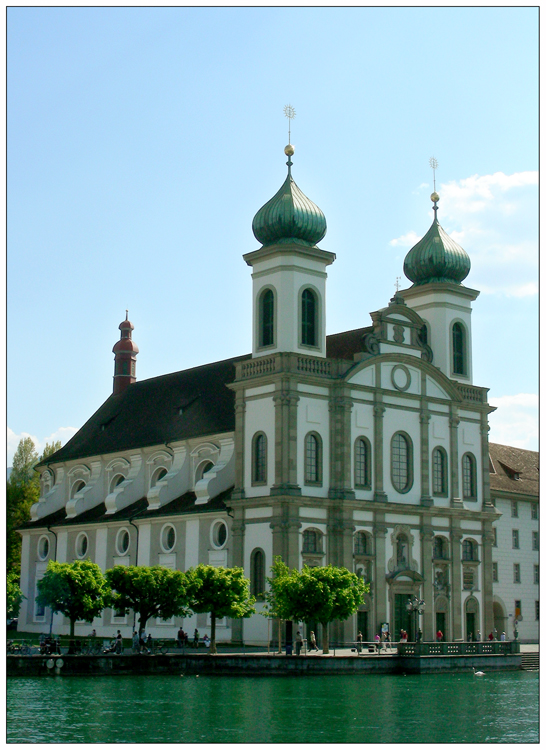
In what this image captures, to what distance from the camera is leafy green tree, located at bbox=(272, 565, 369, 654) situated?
55625 millimetres

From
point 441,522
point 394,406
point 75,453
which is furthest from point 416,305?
point 75,453

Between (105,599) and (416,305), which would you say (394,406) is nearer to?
(416,305)

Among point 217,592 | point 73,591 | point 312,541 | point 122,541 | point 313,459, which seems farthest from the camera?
point 122,541

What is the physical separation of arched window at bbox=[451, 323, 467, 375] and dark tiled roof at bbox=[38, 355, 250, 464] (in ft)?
42.7

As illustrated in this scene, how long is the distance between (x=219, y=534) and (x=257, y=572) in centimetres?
448

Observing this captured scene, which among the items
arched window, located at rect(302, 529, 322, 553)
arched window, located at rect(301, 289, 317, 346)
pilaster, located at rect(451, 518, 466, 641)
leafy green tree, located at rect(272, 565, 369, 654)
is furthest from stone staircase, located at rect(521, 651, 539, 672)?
arched window, located at rect(301, 289, 317, 346)

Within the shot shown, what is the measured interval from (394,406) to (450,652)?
15346 mm

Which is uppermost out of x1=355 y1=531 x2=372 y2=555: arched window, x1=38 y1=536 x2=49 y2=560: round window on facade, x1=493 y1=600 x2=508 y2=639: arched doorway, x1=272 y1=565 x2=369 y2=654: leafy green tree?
x1=355 y1=531 x2=372 y2=555: arched window

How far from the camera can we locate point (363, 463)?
66.4 m

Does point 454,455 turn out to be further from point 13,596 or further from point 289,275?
point 13,596

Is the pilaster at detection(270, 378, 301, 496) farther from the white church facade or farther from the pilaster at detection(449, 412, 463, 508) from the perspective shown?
the pilaster at detection(449, 412, 463, 508)

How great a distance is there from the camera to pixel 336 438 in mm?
64938

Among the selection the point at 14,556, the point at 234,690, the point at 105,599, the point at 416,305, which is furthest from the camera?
the point at 14,556

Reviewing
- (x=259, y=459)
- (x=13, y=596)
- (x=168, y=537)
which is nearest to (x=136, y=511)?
(x=168, y=537)
